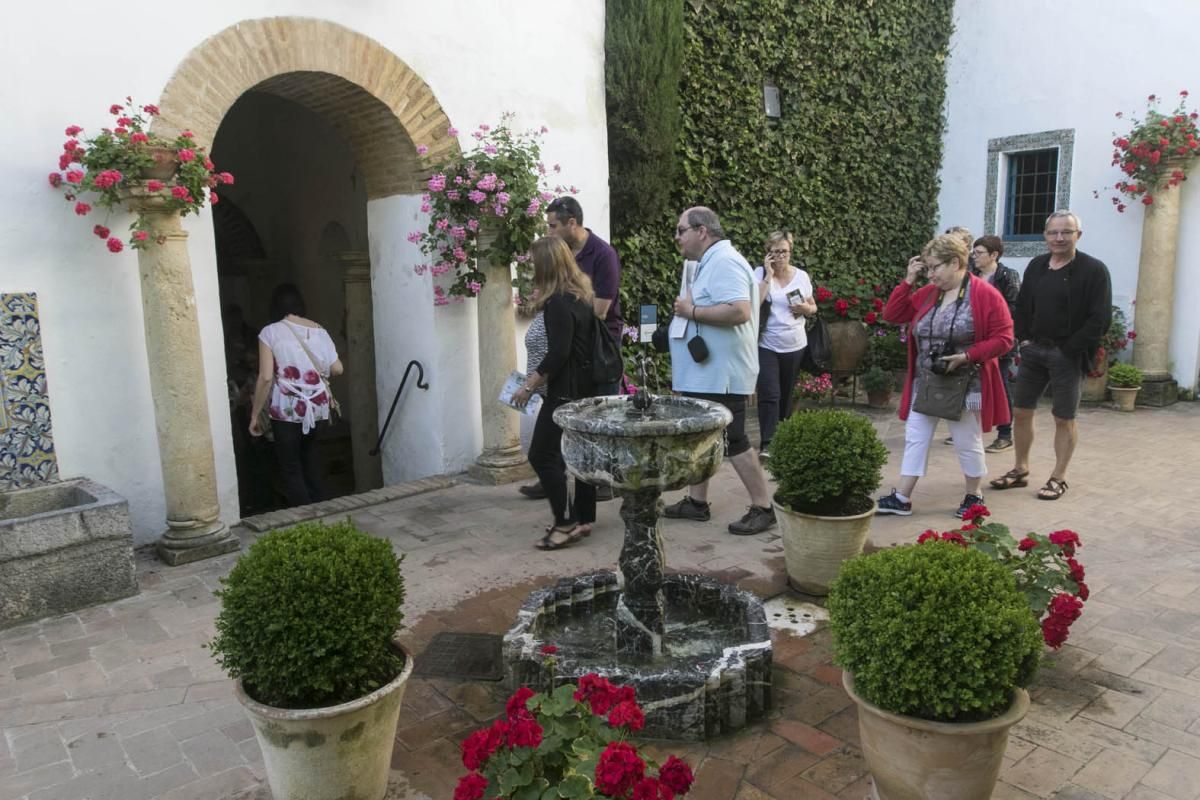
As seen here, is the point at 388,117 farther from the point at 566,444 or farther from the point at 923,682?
the point at 923,682

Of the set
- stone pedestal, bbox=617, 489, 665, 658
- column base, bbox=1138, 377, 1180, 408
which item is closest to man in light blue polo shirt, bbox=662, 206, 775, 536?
stone pedestal, bbox=617, 489, 665, 658

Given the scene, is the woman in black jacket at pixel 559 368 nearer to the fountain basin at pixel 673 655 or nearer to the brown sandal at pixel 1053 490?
the fountain basin at pixel 673 655

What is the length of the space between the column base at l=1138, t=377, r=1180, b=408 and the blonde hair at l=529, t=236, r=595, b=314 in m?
7.77

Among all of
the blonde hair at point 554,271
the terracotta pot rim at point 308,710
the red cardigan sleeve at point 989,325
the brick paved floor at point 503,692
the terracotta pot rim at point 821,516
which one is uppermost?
the blonde hair at point 554,271

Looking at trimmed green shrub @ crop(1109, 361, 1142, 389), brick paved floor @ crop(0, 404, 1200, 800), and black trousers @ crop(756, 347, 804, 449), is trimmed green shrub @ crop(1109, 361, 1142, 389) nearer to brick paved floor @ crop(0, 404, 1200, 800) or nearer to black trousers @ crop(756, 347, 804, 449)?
brick paved floor @ crop(0, 404, 1200, 800)

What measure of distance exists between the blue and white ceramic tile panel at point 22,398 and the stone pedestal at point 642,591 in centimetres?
350

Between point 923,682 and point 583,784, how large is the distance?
100 cm

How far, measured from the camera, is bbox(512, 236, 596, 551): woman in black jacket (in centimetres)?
479

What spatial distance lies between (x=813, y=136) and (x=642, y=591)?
7936 mm

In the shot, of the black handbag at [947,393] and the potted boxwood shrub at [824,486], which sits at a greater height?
the black handbag at [947,393]

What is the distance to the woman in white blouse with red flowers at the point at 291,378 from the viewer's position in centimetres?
583

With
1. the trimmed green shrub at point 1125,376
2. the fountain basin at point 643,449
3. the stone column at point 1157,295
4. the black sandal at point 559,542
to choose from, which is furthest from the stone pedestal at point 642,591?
the stone column at point 1157,295

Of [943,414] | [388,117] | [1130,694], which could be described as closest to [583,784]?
[1130,694]

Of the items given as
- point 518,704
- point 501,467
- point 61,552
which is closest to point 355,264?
point 501,467
